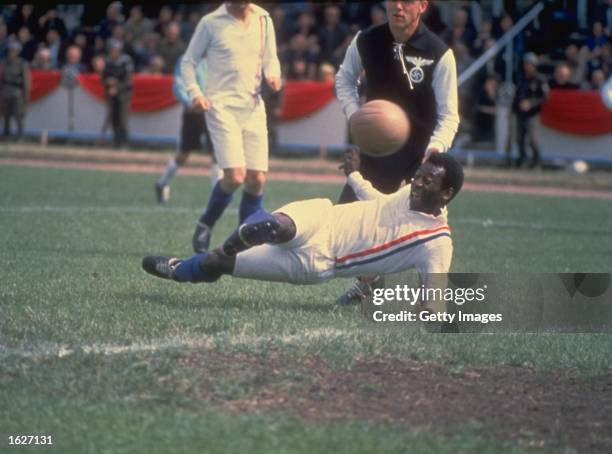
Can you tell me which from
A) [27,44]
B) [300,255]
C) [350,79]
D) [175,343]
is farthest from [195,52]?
[27,44]

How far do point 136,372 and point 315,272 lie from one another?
1.84 m

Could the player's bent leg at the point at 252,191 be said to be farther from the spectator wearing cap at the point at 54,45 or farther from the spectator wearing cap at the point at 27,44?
the spectator wearing cap at the point at 27,44

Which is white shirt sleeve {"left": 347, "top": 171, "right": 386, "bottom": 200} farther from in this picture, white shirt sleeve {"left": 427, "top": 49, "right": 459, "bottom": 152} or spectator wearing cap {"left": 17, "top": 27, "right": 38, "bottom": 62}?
spectator wearing cap {"left": 17, "top": 27, "right": 38, "bottom": 62}

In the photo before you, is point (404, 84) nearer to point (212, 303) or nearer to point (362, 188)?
point (362, 188)

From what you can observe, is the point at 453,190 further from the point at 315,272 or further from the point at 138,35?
the point at 138,35

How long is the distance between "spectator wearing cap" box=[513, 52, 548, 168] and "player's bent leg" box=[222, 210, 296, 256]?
51.2 ft

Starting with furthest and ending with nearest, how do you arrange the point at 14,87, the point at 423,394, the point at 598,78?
the point at 14,87, the point at 598,78, the point at 423,394

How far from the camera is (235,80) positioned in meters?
11.0

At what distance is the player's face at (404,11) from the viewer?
8.60 m

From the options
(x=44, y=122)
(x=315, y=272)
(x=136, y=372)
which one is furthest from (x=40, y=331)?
(x=44, y=122)

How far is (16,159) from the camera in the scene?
78.6ft

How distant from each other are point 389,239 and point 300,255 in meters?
0.53

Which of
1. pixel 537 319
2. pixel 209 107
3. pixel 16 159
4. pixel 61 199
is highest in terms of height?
pixel 209 107

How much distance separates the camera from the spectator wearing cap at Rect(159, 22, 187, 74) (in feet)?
86.5
